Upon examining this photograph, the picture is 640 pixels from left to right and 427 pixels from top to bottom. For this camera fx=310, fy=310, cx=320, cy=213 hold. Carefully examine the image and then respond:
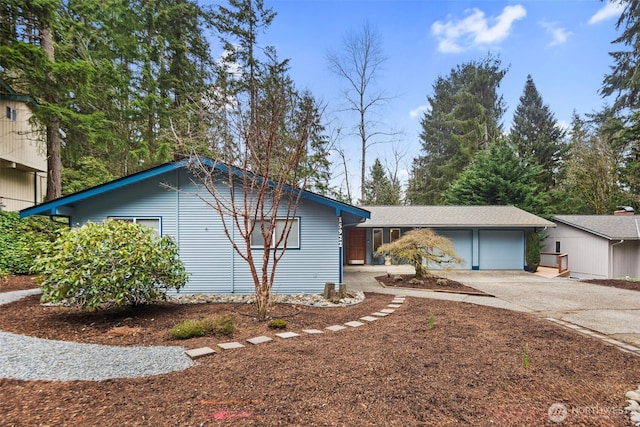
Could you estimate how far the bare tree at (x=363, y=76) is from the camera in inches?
719

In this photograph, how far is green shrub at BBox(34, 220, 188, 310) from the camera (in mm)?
4867

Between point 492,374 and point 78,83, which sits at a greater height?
point 78,83

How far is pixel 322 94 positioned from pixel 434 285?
254 inches

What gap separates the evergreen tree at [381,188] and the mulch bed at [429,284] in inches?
500

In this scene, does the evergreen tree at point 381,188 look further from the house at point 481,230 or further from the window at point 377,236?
the house at point 481,230

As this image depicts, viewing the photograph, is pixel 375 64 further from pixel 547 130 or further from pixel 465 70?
pixel 547 130

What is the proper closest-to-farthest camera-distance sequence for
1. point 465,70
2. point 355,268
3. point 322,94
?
point 322,94 < point 355,268 < point 465,70

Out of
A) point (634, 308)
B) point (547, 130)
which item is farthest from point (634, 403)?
point (547, 130)

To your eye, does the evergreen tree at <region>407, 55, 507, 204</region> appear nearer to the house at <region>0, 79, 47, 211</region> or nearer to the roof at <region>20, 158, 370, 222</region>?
the roof at <region>20, 158, 370, 222</region>

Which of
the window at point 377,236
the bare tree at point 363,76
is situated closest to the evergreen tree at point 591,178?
the bare tree at point 363,76

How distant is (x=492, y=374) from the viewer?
126 inches

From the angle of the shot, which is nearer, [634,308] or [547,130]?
[634,308]

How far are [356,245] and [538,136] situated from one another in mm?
18344

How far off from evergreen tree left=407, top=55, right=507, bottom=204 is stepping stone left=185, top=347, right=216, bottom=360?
2369 cm
